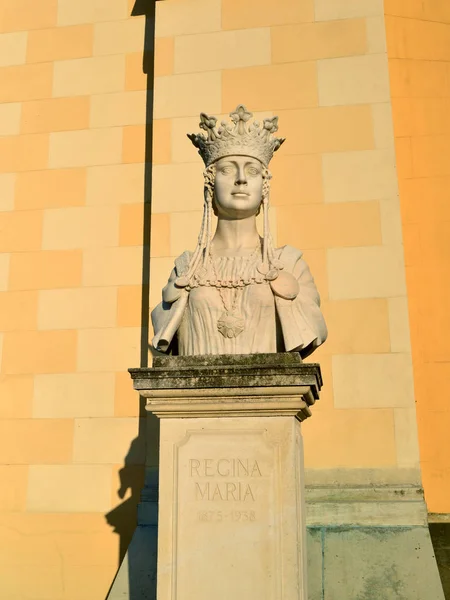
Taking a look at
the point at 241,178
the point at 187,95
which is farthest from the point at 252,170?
the point at 187,95

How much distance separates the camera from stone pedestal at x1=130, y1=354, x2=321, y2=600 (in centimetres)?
470

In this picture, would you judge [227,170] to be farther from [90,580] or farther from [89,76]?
[90,580]

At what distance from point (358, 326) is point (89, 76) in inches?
159

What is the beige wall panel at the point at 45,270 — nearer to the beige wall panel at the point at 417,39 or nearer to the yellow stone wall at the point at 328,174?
the yellow stone wall at the point at 328,174

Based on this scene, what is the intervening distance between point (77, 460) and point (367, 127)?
4.11 m

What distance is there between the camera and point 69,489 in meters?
7.46

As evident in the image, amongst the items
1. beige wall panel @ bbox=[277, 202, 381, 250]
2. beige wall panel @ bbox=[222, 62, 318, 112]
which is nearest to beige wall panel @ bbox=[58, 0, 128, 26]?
beige wall panel @ bbox=[222, 62, 318, 112]

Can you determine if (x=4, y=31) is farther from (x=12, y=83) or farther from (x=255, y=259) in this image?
(x=255, y=259)

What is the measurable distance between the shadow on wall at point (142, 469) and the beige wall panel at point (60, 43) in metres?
0.62

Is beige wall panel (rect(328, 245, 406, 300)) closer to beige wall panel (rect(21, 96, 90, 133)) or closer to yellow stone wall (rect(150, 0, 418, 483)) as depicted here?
yellow stone wall (rect(150, 0, 418, 483))

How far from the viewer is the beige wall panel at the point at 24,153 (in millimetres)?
8508

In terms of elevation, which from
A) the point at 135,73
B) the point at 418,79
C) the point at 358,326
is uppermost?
the point at 135,73

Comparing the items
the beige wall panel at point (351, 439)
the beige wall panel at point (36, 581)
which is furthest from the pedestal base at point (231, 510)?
the beige wall panel at point (36, 581)

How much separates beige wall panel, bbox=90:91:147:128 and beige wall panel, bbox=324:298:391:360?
9.87 ft
